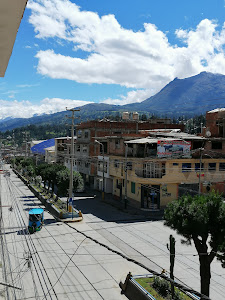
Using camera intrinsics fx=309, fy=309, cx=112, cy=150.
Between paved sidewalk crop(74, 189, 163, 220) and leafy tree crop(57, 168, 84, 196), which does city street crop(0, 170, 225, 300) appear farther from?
leafy tree crop(57, 168, 84, 196)

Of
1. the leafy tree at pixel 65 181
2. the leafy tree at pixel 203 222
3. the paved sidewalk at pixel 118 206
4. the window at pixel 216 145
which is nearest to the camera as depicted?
the leafy tree at pixel 203 222

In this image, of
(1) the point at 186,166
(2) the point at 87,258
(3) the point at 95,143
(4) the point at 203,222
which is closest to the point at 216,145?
(1) the point at 186,166

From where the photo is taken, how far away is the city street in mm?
15695

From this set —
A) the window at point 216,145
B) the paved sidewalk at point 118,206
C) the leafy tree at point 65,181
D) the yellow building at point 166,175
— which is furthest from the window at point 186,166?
the leafy tree at point 65,181

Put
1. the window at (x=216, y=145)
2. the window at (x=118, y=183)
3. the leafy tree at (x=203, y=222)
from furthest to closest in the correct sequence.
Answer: the window at (x=118, y=183), the window at (x=216, y=145), the leafy tree at (x=203, y=222)

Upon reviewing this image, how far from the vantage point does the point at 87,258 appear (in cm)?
2072

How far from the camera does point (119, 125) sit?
57188mm

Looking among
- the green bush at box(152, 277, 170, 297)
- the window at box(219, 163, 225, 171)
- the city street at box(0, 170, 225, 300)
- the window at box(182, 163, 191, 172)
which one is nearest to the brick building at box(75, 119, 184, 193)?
the window at box(182, 163, 191, 172)

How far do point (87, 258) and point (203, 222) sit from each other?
1091cm

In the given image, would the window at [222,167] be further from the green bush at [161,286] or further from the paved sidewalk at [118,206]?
the green bush at [161,286]

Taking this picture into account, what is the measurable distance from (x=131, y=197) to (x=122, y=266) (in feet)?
67.7

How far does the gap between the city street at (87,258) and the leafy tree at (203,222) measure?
34.4 inches

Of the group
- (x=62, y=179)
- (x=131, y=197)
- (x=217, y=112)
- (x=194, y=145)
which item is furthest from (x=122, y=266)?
(x=217, y=112)

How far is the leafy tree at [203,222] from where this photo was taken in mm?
12289
